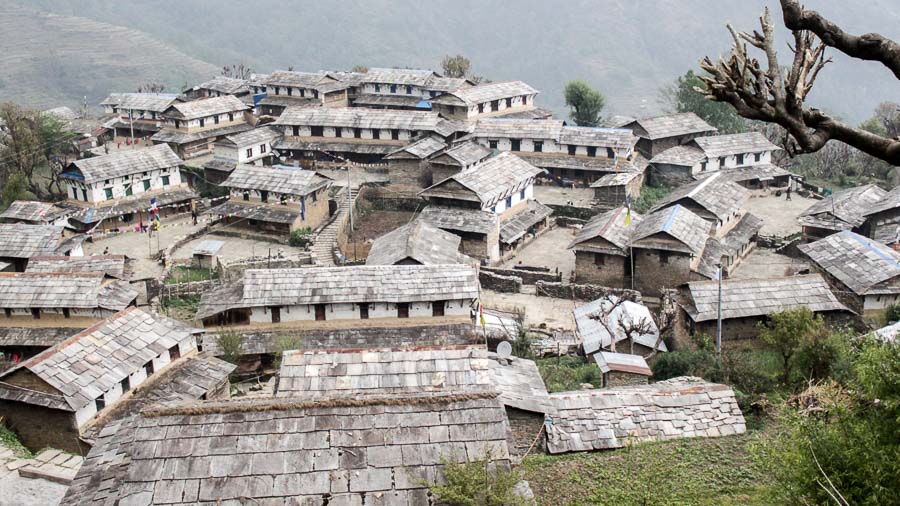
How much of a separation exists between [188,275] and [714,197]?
28.1 m

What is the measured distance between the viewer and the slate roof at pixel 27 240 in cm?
3812

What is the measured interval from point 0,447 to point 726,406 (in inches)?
765

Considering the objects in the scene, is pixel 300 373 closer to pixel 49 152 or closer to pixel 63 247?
pixel 63 247

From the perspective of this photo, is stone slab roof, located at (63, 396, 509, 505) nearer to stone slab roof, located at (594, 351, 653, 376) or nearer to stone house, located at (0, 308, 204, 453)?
stone house, located at (0, 308, 204, 453)

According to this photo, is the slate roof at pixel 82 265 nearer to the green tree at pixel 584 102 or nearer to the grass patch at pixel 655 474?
the grass patch at pixel 655 474

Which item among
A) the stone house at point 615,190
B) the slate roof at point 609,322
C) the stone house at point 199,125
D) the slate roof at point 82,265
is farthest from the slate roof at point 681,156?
the slate roof at point 82,265

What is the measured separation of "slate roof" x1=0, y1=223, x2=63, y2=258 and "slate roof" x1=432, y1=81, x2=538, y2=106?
99.2ft

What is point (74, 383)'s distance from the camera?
23.5 m

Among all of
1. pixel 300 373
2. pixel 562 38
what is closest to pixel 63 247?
pixel 300 373

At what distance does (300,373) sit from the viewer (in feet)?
61.1

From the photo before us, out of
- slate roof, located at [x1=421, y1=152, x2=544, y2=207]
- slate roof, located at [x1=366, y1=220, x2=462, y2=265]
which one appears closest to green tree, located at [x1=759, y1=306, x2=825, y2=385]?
slate roof, located at [x1=366, y1=220, x2=462, y2=265]

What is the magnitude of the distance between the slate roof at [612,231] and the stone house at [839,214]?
9353 mm

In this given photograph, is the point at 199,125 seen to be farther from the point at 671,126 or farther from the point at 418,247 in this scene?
the point at 671,126

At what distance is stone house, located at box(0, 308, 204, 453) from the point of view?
23234mm
